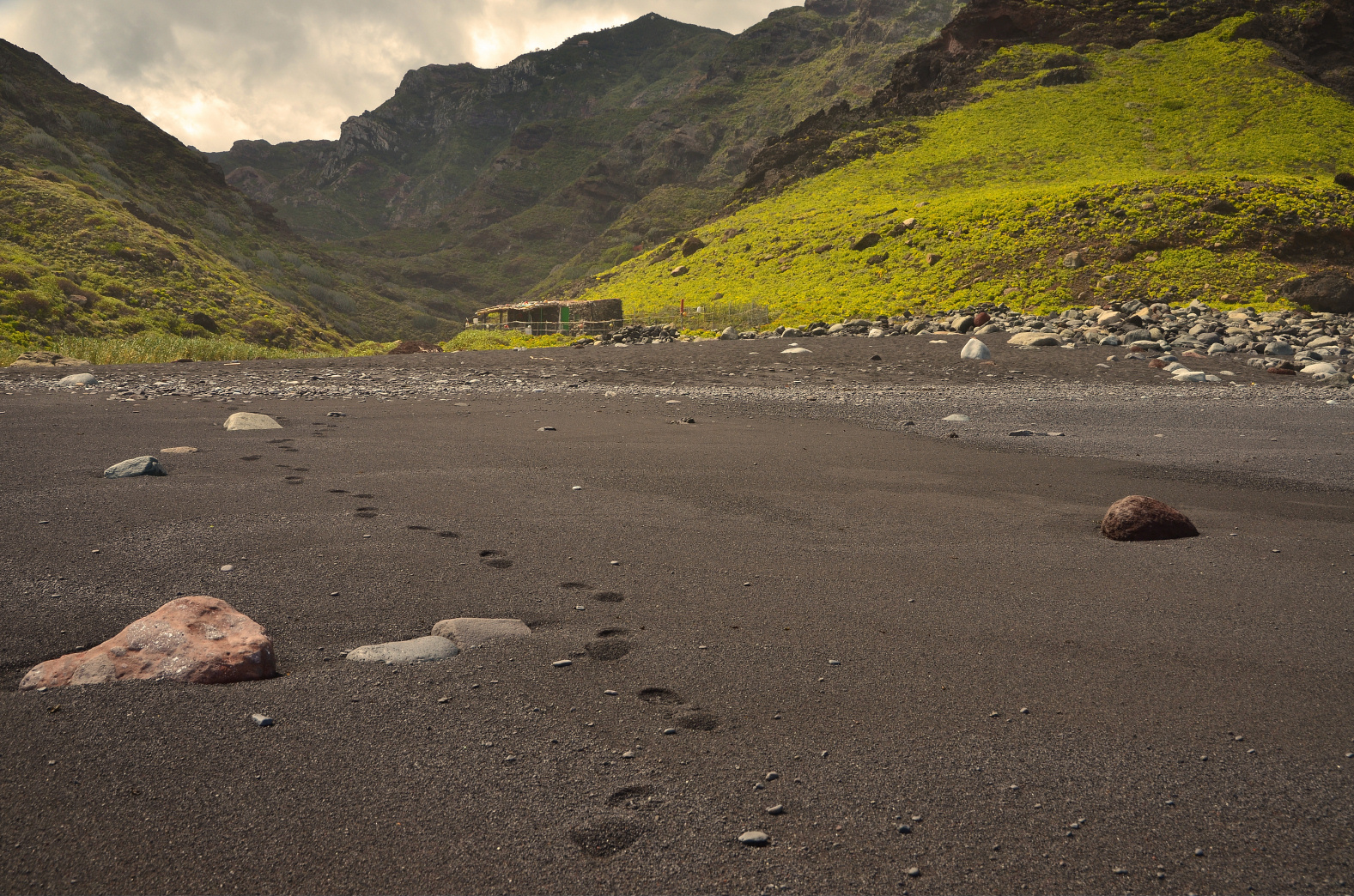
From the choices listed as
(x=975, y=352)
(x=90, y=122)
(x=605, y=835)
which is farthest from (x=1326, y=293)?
(x=90, y=122)

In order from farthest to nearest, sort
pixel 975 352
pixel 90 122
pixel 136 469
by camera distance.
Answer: pixel 90 122 → pixel 975 352 → pixel 136 469

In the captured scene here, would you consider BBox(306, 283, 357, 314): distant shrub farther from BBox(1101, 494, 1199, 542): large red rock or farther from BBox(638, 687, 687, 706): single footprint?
BBox(638, 687, 687, 706): single footprint

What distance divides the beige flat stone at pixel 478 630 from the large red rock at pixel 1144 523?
3227 mm

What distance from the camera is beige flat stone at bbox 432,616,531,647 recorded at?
9.10 ft

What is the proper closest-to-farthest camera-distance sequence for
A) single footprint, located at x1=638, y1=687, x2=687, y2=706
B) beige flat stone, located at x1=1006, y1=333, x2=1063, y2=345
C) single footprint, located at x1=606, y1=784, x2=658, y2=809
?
single footprint, located at x1=606, y1=784, x2=658, y2=809
single footprint, located at x1=638, y1=687, x2=687, y2=706
beige flat stone, located at x1=1006, y1=333, x2=1063, y2=345

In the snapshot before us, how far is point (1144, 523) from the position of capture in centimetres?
411

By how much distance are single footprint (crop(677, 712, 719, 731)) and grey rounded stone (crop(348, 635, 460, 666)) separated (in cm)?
88

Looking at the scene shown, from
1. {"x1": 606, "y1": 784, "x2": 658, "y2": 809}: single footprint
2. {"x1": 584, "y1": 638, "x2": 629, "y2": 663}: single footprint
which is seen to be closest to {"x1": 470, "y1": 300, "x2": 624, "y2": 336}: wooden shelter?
{"x1": 584, "y1": 638, "x2": 629, "y2": 663}: single footprint

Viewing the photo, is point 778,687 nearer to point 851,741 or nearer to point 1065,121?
point 851,741

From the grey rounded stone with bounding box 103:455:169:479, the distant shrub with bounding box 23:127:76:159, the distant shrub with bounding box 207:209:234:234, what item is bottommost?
the grey rounded stone with bounding box 103:455:169:479

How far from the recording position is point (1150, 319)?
15.6 metres

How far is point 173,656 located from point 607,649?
137 centimetres

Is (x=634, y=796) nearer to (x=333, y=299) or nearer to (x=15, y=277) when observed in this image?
(x=15, y=277)

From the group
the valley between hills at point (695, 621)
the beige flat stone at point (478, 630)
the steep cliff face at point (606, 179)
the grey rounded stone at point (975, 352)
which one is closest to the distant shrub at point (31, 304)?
the valley between hills at point (695, 621)
